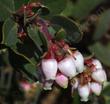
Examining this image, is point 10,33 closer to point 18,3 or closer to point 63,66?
point 18,3

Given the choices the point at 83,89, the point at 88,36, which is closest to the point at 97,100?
the point at 88,36

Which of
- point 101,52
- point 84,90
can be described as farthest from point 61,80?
point 101,52

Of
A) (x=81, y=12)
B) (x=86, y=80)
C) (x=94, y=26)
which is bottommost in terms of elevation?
(x=94, y=26)

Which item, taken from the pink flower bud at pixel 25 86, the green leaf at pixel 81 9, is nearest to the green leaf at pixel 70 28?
the green leaf at pixel 81 9

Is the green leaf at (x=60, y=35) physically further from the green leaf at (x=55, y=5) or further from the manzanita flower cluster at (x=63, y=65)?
the green leaf at (x=55, y=5)

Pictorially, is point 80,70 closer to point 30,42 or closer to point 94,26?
point 30,42

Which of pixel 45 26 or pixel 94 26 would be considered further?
pixel 94 26

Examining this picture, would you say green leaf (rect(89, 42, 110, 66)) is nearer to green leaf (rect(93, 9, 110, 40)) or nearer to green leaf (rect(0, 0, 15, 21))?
green leaf (rect(93, 9, 110, 40))

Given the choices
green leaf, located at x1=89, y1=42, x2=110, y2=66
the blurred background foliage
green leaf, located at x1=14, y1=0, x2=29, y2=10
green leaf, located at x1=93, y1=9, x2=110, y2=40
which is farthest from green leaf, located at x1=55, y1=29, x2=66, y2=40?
green leaf, located at x1=93, y1=9, x2=110, y2=40
